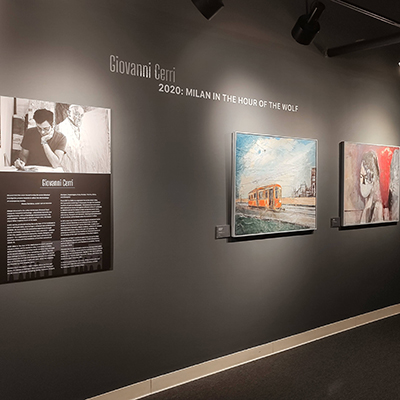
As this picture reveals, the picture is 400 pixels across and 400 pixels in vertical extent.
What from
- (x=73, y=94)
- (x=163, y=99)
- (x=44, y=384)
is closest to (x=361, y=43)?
(x=163, y=99)

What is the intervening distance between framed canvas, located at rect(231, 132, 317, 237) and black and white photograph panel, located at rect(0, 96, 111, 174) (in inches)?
47.4

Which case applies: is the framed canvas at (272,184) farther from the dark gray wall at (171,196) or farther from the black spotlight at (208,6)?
the black spotlight at (208,6)

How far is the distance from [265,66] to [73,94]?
1.86 meters

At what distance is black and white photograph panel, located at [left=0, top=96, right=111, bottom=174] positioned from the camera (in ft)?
8.36

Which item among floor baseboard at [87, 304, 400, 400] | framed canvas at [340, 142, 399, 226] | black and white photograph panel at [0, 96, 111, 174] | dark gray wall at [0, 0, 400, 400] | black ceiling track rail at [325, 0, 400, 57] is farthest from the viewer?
framed canvas at [340, 142, 399, 226]

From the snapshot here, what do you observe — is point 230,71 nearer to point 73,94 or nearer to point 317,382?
point 73,94

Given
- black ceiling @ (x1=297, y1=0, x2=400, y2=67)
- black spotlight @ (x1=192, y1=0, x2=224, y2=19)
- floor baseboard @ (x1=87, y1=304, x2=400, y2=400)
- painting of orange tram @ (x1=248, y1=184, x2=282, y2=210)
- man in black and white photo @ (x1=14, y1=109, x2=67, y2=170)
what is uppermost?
black ceiling @ (x1=297, y1=0, x2=400, y2=67)

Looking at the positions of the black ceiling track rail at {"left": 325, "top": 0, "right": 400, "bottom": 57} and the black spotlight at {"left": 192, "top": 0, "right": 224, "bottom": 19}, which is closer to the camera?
the black spotlight at {"left": 192, "top": 0, "right": 224, "bottom": 19}

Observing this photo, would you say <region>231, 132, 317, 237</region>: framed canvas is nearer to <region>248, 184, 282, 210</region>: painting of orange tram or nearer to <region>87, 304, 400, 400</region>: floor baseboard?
<region>248, 184, 282, 210</region>: painting of orange tram

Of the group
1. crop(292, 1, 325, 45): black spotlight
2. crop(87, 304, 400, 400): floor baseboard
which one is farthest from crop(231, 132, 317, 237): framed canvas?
crop(87, 304, 400, 400): floor baseboard

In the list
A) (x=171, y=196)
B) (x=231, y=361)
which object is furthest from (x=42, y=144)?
(x=231, y=361)

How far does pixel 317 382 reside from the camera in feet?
11.3

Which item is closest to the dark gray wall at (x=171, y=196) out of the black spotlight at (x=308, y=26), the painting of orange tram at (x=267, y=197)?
the black spotlight at (x=308, y=26)

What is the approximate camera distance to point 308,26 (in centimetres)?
378
